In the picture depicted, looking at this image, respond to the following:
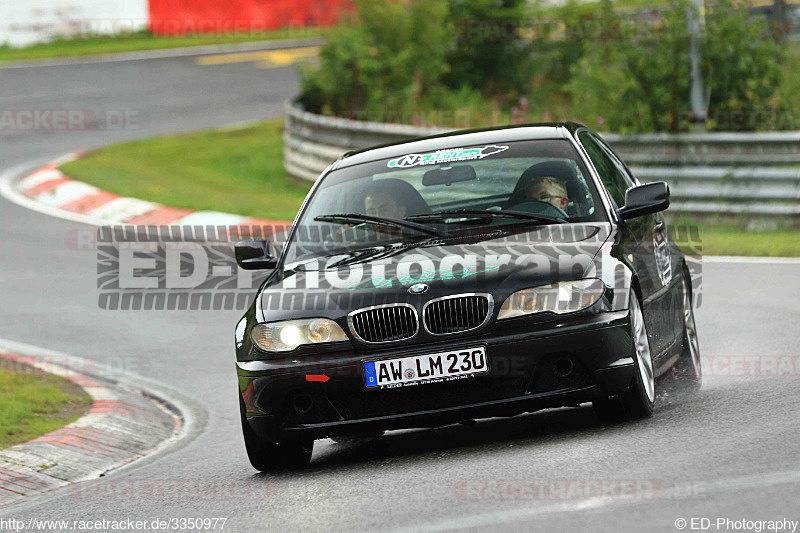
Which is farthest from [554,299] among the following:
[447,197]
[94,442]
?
[94,442]

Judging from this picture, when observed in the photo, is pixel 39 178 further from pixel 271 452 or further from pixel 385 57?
pixel 271 452

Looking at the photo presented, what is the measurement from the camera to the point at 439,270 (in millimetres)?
6504

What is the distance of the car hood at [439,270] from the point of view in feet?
20.9

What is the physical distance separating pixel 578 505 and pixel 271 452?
2.19m

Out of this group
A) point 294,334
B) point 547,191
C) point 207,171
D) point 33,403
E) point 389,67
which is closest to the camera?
point 294,334

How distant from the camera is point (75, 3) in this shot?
36.6 meters

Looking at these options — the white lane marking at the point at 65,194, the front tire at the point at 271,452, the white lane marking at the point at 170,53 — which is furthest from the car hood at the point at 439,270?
the white lane marking at the point at 170,53

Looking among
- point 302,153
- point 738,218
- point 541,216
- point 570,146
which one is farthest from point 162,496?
point 302,153

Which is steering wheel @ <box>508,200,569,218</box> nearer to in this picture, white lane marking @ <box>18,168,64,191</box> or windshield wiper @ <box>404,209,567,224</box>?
windshield wiper @ <box>404,209,567,224</box>

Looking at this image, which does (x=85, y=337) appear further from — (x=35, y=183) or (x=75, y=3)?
(x=75, y=3)

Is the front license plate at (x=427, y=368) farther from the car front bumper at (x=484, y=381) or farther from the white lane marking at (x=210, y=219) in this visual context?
the white lane marking at (x=210, y=219)

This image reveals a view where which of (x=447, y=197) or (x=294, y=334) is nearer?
(x=294, y=334)

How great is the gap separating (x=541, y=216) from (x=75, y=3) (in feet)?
103

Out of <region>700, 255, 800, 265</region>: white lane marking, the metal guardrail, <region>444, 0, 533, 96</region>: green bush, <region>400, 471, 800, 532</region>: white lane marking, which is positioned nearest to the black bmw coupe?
<region>400, 471, 800, 532</region>: white lane marking
